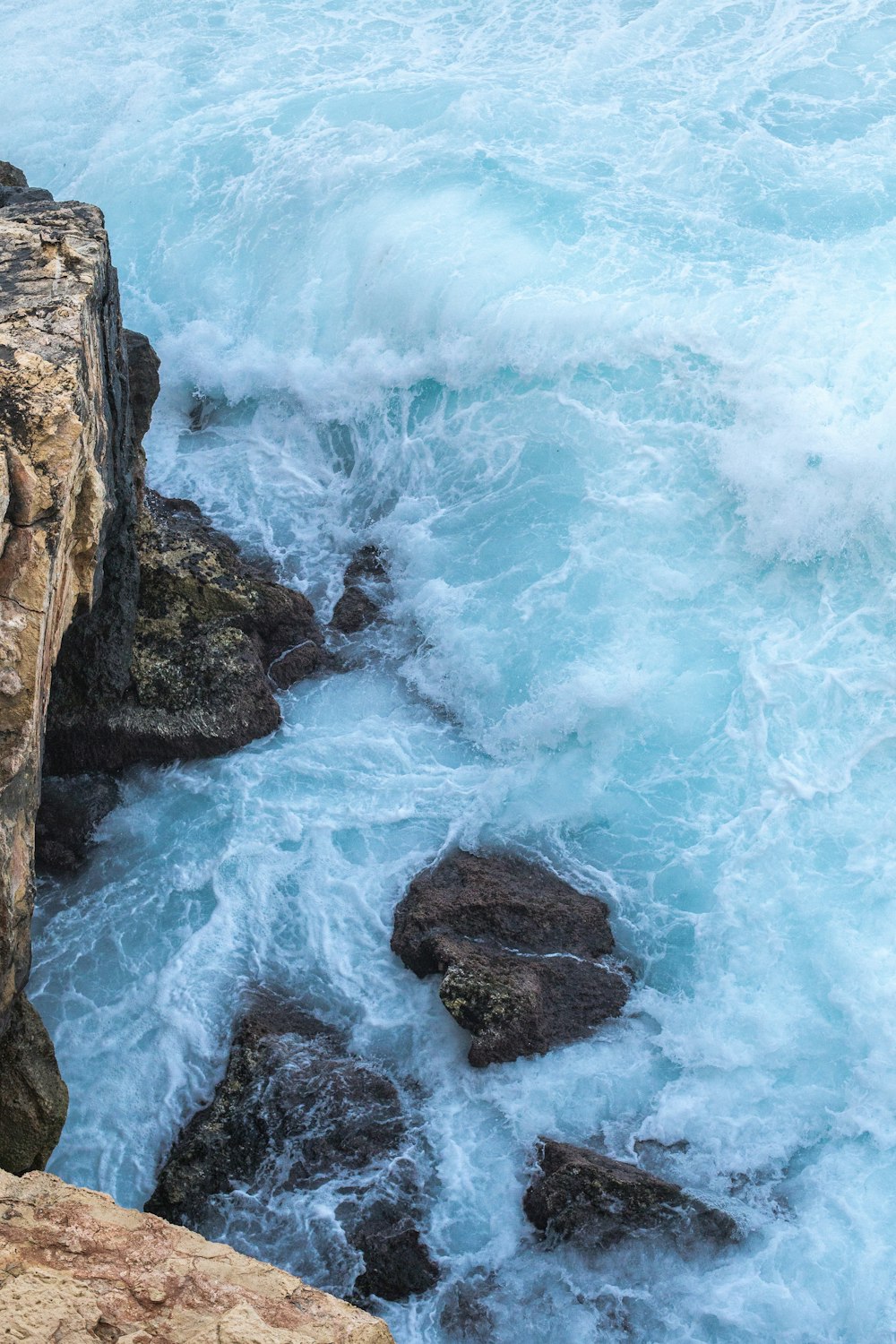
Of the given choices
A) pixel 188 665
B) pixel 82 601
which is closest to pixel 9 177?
pixel 188 665

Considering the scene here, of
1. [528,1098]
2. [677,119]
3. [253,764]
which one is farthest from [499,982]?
[677,119]

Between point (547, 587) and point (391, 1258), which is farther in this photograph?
point (547, 587)

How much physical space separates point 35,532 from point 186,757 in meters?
4.29

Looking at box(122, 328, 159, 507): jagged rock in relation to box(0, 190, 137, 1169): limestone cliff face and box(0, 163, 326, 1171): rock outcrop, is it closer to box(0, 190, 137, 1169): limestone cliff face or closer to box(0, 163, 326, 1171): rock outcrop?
box(0, 163, 326, 1171): rock outcrop

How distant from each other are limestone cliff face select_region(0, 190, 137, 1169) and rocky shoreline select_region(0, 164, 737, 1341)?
0.02m

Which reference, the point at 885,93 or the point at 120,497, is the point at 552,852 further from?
the point at 885,93

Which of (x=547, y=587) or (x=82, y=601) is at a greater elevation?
(x=82, y=601)

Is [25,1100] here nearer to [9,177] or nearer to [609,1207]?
[609,1207]

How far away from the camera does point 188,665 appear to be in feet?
36.1

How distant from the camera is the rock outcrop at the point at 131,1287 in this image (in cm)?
475

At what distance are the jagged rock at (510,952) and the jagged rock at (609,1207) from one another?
3.46 ft

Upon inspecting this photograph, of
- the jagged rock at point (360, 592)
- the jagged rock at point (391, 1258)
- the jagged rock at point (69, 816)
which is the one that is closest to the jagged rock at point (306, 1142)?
the jagged rock at point (391, 1258)

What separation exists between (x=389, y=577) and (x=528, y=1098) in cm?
583

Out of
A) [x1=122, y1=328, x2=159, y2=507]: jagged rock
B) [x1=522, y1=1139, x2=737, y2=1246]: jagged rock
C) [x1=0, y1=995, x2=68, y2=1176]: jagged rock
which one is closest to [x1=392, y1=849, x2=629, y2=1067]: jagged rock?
[x1=522, y1=1139, x2=737, y2=1246]: jagged rock
